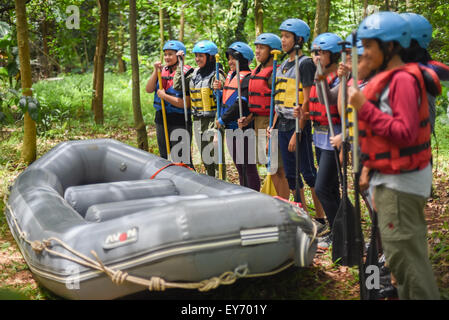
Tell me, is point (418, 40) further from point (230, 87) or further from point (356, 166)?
point (230, 87)

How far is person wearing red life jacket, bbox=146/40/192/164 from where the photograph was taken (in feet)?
19.4

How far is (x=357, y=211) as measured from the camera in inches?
117

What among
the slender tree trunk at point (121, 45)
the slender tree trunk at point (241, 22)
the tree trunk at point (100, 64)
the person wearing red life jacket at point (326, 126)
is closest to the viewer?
the person wearing red life jacket at point (326, 126)

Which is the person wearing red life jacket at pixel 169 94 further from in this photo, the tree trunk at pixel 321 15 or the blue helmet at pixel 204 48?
the tree trunk at pixel 321 15

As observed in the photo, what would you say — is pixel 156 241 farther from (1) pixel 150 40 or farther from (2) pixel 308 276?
(1) pixel 150 40

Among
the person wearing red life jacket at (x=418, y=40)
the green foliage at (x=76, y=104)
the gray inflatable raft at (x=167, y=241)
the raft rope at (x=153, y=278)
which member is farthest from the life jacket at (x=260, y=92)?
the green foliage at (x=76, y=104)

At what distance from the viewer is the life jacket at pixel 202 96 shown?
18.2 ft

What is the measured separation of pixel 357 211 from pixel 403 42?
3.45 feet

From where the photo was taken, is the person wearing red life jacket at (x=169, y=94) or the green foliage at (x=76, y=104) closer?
the person wearing red life jacket at (x=169, y=94)

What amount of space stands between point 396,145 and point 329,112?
3.08 ft

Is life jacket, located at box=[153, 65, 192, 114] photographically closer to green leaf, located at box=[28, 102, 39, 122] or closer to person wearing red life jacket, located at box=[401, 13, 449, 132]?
green leaf, located at box=[28, 102, 39, 122]

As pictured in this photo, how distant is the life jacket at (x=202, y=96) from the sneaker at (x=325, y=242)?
6.74ft

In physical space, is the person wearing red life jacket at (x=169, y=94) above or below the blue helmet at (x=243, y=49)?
below

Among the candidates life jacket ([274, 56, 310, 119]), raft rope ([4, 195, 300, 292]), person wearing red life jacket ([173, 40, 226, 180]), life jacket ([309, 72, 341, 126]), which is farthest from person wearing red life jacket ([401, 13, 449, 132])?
person wearing red life jacket ([173, 40, 226, 180])
